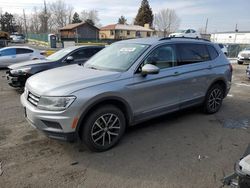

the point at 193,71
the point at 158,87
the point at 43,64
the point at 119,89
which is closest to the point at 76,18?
the point at 43,64

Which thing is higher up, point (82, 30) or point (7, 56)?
point (82, 30)

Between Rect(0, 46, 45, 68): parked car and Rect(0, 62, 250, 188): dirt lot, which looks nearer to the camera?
Rect(0, 62, 250, 188): dirt lot

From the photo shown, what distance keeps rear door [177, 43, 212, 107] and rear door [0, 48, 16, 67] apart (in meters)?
10.4

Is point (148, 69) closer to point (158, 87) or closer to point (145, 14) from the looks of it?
point (158, 87)

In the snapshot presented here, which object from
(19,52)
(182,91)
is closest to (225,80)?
(182,91)

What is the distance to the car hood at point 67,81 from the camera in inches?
128

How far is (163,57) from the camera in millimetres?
4324

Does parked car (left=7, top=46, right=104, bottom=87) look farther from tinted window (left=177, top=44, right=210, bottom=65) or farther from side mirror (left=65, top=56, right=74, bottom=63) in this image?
tinted window (left=177, top=44, right=210, bottom=65)

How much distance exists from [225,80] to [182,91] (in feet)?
5.27

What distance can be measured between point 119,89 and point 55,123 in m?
1.09

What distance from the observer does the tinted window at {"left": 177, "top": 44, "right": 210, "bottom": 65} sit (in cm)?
466

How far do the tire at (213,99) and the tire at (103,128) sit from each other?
8.13 feet

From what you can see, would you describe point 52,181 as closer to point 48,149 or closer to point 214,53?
point 48,149

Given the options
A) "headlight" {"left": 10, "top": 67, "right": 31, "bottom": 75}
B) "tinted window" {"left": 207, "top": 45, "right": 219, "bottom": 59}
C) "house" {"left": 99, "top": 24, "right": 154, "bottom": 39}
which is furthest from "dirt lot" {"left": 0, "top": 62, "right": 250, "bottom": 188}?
"house" {"left": 99, "top": 24, "right": 154, "bottom": 39}
